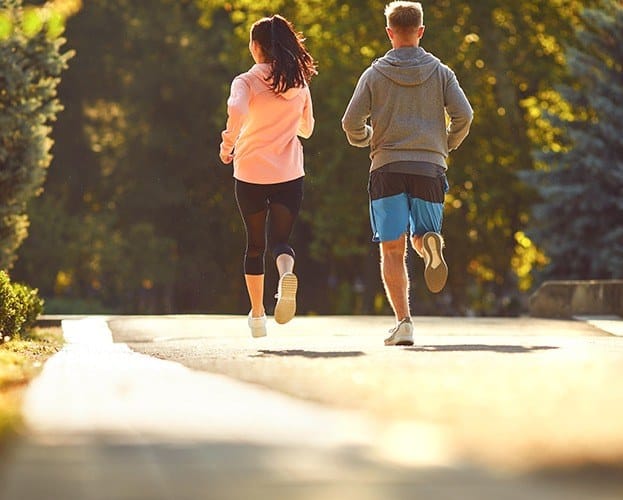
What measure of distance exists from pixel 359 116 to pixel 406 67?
0.43m

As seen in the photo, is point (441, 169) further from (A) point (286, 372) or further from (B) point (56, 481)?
(B) point (56, 481)

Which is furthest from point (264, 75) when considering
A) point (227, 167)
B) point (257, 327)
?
point (227, 167)

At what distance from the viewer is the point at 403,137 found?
412 inches

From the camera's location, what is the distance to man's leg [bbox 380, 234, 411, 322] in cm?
1044

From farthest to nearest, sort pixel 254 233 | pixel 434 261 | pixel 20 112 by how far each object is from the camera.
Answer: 1. pixel 20 112
2. pixel 254 233
3. pixel 434 261

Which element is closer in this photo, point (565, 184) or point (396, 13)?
point (396, 13)

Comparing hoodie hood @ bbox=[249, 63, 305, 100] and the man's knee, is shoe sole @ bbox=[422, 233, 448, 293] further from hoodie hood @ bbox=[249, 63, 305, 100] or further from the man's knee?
hoodie hood @ bbox=[249, 63, 305, 100]

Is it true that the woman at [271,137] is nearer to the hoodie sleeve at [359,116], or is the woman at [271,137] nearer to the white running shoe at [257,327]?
the white running shoe at [257,327]

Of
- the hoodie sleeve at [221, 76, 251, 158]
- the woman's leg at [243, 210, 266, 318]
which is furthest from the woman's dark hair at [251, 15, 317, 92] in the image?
A: the woman's leg at [243, 210, 266, 318]

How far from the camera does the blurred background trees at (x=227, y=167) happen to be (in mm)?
41156

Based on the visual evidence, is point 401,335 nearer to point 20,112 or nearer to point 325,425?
point 325,425

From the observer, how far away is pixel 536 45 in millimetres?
41562

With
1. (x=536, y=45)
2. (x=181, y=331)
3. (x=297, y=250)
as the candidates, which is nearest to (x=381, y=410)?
(x=181, y=331)

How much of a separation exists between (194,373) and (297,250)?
40.1m
